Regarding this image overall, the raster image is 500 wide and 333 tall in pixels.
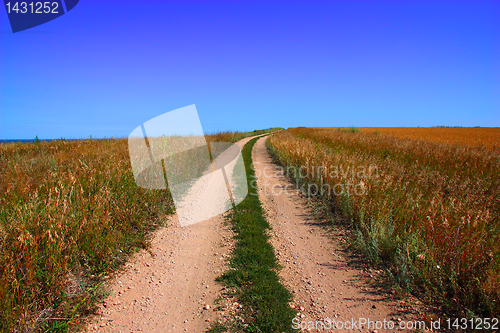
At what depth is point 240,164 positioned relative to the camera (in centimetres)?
1210

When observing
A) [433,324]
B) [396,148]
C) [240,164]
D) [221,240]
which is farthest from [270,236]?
[396,148]

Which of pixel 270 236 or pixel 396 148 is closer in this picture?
pixel 270 236

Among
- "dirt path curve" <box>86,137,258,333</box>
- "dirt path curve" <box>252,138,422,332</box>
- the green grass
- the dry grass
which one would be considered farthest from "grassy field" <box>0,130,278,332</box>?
the dry grass

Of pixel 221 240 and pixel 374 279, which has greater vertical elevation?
pixel 221 240

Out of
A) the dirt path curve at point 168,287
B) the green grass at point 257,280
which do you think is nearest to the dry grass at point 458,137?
the green grass at point 257,280

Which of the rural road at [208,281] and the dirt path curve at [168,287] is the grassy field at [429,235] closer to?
the rural road at [208,281]

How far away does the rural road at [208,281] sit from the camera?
111 inches

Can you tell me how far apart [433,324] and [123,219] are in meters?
4.94

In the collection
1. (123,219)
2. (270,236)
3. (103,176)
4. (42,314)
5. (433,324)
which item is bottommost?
(433,324)

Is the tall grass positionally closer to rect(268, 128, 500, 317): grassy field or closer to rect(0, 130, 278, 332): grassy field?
rect(0, 130, 278, 332): grassy field

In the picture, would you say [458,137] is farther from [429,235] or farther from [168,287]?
[168,287]

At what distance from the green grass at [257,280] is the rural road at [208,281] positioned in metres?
0.16

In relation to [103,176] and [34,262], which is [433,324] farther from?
[103,176]

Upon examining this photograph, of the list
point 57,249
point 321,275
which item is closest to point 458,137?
point 321,275
